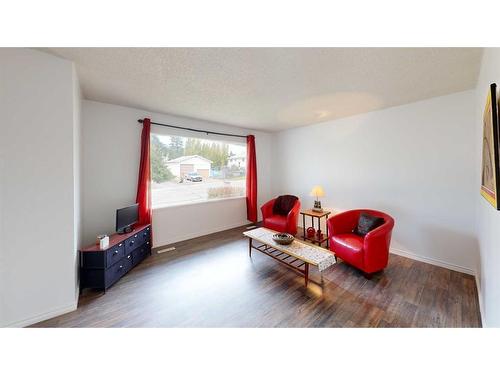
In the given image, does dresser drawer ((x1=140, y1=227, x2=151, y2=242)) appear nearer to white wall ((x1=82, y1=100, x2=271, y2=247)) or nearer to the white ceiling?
white wall ((x1=82, y1=100, x2=271, y2=247))

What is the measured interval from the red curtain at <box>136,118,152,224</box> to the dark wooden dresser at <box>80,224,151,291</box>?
413 millimetres

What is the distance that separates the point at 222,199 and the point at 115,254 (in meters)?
2.26

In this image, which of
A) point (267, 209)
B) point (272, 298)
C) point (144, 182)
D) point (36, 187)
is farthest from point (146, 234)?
point (267, 209)

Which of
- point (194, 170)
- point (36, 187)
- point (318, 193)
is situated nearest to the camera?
point (36, 187)

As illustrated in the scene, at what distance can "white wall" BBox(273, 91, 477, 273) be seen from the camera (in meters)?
2.29

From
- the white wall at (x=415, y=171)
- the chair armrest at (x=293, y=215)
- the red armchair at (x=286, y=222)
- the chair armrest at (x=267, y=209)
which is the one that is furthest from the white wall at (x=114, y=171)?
the white wall at (x=415, y=171)

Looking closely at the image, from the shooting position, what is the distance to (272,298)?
1836 mm

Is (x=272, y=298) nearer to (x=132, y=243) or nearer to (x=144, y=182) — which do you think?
(x=132, y=243)

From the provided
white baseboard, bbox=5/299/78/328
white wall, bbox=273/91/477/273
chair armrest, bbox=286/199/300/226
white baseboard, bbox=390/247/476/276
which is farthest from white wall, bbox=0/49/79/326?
white baseboard, bbox=390/247/476/276

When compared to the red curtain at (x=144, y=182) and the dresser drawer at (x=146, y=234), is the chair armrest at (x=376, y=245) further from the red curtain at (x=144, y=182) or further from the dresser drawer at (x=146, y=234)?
the red curtain at (x=144, y=182)

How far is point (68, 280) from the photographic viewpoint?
1.67m

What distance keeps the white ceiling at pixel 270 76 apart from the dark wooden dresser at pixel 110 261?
199 cm

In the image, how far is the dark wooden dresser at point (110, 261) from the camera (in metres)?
1.92
